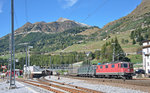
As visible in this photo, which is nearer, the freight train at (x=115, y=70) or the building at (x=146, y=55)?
the freight train at (x=115, y=70)

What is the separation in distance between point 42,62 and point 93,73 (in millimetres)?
108272

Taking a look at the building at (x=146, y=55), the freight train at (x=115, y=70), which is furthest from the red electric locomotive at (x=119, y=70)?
the building at (x=146, y=55)

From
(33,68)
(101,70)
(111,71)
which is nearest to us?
(111,71)

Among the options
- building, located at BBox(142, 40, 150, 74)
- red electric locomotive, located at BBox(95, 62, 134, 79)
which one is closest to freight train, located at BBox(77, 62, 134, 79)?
red electric locomotive, located at BBox(95, 62, 134, 79)

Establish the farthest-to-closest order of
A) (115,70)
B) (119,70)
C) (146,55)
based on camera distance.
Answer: (146,55) < (115,70) < (119,70)

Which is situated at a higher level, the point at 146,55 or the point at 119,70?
the point at 146,55

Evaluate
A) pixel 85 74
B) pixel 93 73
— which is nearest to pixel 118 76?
pixel 93 73

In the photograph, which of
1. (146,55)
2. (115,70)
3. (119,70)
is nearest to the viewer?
(119,70)

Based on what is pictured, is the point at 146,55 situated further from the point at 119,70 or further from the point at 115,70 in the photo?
the point at 119,70

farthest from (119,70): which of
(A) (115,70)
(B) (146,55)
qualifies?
(B) (146,55)

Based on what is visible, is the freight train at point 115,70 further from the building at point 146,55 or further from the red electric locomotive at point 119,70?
the building at point 146,55

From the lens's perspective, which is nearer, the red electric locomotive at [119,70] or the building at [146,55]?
the red electric locomotive at [119,70]

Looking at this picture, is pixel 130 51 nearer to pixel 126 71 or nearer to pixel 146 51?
pixel 146 51

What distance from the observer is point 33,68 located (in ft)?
337
